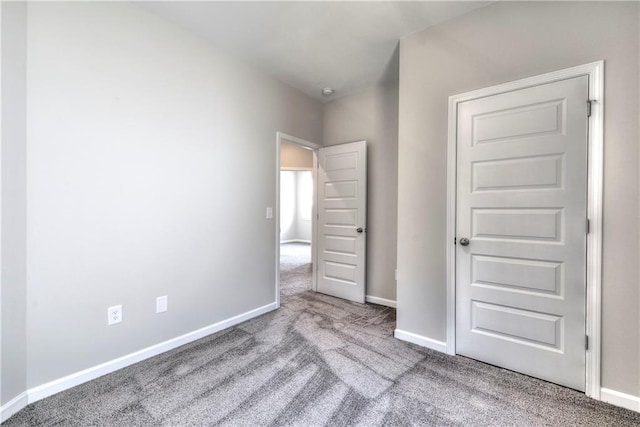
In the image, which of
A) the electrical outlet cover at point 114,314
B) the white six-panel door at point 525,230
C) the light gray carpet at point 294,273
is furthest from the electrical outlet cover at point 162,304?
the white six-panel door at point 525,230

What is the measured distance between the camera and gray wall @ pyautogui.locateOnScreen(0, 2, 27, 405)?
1479 mm

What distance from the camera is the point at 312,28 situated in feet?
7.52

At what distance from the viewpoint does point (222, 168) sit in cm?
264

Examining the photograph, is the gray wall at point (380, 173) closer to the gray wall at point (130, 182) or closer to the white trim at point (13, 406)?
the gray wall at point (130, 182)

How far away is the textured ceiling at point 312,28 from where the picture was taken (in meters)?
2.05

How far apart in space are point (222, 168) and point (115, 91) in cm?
96

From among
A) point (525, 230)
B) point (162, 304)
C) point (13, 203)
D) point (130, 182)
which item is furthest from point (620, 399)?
point (13, 203)

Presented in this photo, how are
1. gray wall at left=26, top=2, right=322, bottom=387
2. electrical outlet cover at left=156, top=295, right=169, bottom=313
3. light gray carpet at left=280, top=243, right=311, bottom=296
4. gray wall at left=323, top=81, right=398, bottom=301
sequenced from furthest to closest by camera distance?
light gray carpet at left=280, top=243, right=311, bottom=296
gray wall at left=323, top=81, right=398, bottom=301
electrical outlet cover at left=156, top=295, right=169, bottom=313
gray wall at left=26, top=2, right=322, bottom=387

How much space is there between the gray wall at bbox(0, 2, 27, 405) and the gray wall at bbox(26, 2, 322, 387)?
4 centimetres

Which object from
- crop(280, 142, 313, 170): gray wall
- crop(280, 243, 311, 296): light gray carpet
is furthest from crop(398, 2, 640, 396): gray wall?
crop(280, 142, 313, 170): gray wall

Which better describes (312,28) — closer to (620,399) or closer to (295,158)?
(620,399)

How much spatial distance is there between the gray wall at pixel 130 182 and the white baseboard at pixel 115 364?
0.04 metres

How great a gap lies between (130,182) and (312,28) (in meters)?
1.88

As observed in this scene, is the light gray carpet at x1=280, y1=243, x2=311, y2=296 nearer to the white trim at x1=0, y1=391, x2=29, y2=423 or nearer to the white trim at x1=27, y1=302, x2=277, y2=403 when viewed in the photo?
the white trim at x1=27, y1=302, x2=277, y2=403
